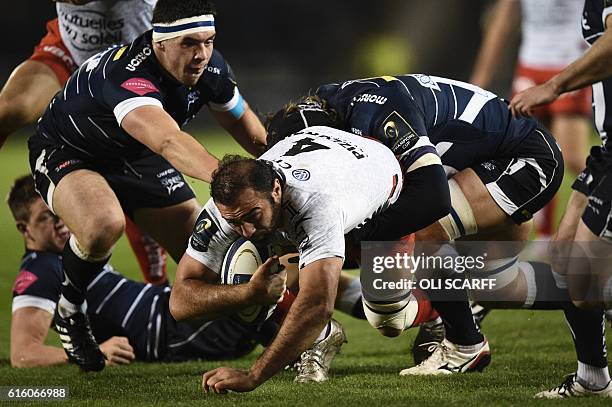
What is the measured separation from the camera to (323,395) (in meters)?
4.36

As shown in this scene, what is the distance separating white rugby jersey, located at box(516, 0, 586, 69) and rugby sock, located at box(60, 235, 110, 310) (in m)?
4.83

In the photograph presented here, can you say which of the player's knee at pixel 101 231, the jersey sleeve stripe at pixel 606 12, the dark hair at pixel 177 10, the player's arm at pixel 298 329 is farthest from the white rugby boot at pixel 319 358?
the jersey sleeve stripe at pixel 606 12

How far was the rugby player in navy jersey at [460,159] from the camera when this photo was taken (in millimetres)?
4773

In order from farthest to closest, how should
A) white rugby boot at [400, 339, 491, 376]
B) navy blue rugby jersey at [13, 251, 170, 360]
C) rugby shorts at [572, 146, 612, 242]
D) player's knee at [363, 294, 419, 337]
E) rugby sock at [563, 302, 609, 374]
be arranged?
navy blue rugby jersey at [13, 251, 170, 360] → white rugby boot at [400, 339, 491, 376] → player's knee at [363, 294, 419, 337] → rugby shorts at [572, 146, 612, 242] → rugby sock at [563, 302, 609, 374]

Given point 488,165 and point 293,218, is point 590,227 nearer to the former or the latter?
point 488,165

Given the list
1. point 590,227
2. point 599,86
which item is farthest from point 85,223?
point 599,86

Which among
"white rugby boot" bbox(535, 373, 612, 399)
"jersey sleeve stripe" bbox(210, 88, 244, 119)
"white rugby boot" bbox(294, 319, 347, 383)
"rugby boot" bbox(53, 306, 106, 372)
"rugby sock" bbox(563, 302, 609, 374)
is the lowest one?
"rugby boot" bbox(53, 306, 106, 372)

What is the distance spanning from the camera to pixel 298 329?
12.9 ft

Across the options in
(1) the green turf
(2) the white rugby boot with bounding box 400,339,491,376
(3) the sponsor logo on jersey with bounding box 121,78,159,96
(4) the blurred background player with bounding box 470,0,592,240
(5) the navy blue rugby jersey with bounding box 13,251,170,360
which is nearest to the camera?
(1) the green turf

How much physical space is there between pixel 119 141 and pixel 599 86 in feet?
7.74

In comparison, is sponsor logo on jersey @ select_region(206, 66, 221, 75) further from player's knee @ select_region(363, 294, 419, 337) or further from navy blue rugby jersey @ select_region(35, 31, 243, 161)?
player's knee @ select_region(363, 294, 419, 337)

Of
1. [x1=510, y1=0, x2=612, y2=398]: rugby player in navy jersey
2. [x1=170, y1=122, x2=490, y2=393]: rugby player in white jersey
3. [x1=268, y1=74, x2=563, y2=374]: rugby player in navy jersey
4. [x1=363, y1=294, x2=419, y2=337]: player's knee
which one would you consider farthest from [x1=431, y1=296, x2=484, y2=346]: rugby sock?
[x1=170, y1=122, x2=490, y2=393]: rugby player in white jersey

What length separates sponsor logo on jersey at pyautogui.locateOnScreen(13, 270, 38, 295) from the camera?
5645mm

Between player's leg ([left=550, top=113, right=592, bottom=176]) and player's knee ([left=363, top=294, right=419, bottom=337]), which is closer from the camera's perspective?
player's knee ([left=363, top=294, right=419, bottom=337])
